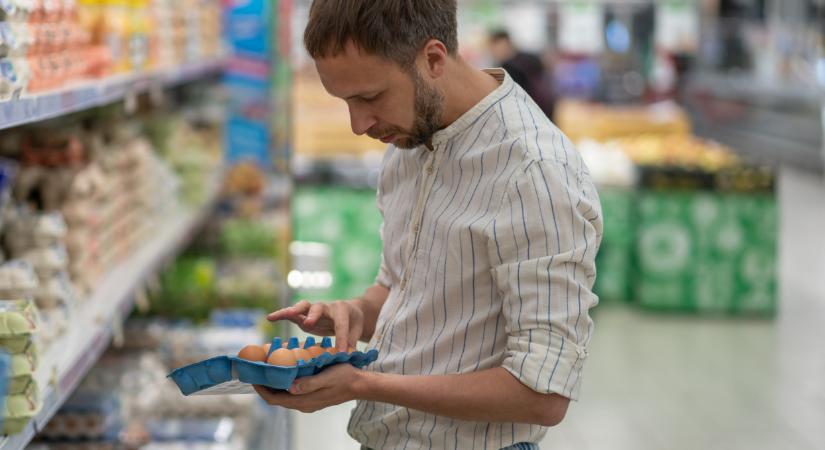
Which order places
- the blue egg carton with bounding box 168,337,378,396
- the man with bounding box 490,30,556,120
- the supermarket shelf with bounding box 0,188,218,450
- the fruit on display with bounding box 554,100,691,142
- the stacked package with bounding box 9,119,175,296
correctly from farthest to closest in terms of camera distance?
1. the fruit on display with bounding box 554,100,691,142
2. the man with bounding box 490,30,556,120
3. the stacked package with bounding box 9,119,175,296
4. the supermarket shelf with bounding box 0,188,218,450
5. the blue egg carton with bounding box 168,337,378,396

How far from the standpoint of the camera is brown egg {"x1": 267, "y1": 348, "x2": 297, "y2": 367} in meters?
1.82

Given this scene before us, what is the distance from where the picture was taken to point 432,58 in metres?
1.85

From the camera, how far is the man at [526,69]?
24.7 feet

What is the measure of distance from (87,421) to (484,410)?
6.74 feet

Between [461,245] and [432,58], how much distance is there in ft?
0.99

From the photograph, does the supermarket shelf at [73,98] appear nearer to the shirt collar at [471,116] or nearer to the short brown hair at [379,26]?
the short brown hair at [379,26]

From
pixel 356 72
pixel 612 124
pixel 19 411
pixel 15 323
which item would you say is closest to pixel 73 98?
pixel 15 323

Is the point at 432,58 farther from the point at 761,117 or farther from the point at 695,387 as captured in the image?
the point at 761,117

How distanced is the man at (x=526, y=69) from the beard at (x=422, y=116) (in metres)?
5.59

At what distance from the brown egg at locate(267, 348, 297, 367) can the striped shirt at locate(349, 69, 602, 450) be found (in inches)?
8.5

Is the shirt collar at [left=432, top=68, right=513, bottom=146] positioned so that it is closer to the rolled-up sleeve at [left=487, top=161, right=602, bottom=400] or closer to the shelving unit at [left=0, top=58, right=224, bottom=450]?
the rolled-up sleeve at [left=487, top=161, right=602, bottom=400]

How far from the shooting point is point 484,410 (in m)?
1.81

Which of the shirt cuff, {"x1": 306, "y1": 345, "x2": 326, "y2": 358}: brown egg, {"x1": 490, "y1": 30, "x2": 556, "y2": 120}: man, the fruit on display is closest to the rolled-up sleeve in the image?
the shirt cuff

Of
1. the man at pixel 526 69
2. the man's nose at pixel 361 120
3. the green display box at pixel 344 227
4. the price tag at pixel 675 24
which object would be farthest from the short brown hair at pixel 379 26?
the price tag at pixel 675 24
